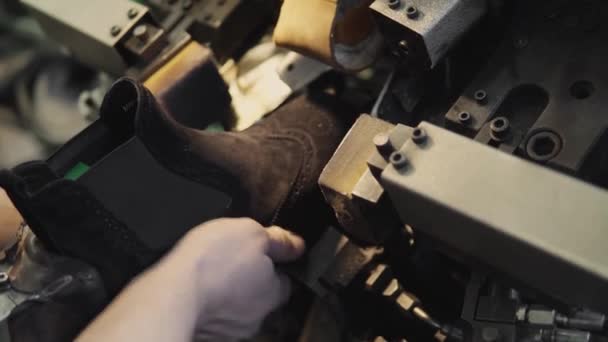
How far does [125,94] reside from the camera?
0.87 metres

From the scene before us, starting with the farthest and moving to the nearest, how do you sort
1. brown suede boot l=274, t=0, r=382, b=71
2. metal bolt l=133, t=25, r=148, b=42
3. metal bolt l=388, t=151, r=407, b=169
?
metal bolt l=133, t=25, r=148, b=42
brown suede boot l=274, t=0, r=382, b=71
metal bolt l=388, t=151, r=407, b=169

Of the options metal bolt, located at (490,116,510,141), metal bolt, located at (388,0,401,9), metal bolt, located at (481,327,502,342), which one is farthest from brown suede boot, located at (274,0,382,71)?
metal bolt, located at (481,327,502,342)

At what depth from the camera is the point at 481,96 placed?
87 cm

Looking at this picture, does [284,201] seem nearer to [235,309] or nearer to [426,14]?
[235,309]

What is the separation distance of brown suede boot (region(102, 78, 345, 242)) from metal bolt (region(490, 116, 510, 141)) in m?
0.26

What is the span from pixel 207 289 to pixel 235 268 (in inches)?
1.9

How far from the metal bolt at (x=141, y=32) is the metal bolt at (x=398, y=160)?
56cm

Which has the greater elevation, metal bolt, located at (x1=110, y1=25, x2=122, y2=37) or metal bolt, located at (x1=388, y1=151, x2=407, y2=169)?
metal bolt, located at (x1=388, y1=151, x2=407, y2=169)

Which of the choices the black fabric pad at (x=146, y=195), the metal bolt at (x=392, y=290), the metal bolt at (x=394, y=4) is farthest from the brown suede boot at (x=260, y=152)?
the metal bolt at (x=394, y=4)

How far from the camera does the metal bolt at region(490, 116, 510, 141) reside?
2.72 feet

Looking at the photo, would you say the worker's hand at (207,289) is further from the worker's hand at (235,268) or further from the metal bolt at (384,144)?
the metal bolt at (384,144)

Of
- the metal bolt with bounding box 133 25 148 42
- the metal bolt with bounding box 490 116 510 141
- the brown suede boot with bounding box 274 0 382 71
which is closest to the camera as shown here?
the metal bolt with bounding box 490 116 510 141

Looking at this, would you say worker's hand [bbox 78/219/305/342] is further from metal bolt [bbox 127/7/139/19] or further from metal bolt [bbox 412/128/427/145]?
metal bolt [bbox 127/7/139/19]

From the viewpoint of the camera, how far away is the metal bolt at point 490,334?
85 cm
